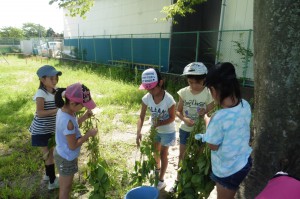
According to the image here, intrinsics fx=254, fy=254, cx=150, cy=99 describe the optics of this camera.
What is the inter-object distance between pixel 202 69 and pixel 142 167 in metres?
1.11

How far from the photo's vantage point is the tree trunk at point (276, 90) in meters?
2.07

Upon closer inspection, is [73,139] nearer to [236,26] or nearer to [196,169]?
[196,169]

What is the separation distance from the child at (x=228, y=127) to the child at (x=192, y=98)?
2.33 feet

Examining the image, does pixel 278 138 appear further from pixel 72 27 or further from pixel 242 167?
pixel 72 27

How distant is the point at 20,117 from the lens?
5.97m

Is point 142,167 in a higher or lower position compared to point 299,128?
lower

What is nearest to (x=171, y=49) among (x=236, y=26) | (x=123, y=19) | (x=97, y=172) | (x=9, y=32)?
(x=236, y=26)

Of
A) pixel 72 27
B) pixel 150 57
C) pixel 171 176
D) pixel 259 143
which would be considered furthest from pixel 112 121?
pixel 72 27

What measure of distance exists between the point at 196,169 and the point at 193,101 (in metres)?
0.78

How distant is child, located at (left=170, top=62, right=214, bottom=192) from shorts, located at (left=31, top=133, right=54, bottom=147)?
1562 mm

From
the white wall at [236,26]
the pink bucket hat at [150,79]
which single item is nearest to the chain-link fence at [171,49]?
the white wall at [236,26]

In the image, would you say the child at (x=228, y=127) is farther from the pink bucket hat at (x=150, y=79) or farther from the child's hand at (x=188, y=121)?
the pink bucket hat at (x=150, y=79)

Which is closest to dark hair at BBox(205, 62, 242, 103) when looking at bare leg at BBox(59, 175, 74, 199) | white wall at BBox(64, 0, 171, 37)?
bare leg at BBox(59, 175, 74, 199)

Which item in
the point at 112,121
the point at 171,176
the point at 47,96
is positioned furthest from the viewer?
the point at 112,121
